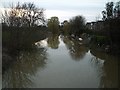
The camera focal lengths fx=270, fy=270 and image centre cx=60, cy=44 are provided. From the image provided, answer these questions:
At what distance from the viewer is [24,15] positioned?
30.5m

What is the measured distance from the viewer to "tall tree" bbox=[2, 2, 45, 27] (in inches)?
958

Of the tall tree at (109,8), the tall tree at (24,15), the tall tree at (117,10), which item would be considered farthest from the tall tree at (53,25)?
the tall tree at (117,10)

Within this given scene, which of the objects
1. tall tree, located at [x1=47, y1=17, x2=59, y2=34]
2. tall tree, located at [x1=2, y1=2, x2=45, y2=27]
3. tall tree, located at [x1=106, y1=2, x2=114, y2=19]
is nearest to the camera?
tall tree, located at [x1=2, y1=2, x2=45, y2=27]

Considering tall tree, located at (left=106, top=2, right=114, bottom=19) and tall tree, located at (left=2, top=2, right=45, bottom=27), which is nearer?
tall tree, located at (left=2, top=2, right=45, bottom=27)

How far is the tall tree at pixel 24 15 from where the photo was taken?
24.3 metres

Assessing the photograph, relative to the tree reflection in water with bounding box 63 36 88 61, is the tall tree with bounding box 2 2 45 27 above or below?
above

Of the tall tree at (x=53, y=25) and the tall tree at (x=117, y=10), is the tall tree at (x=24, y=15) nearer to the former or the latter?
the tall tree at (x=117, y=10)

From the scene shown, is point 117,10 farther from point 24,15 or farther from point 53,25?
point 53,25

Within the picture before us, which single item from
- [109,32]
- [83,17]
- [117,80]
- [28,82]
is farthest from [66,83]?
[83,17]

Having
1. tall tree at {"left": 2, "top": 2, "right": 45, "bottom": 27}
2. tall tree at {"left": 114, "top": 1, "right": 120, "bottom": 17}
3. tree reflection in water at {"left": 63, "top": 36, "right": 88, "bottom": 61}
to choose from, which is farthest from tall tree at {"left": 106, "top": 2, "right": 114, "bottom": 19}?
tall tree at {"left": 2, "top": 2, "right": 45, "bottom": 27}

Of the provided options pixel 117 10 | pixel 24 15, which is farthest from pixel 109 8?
pixel 24 15

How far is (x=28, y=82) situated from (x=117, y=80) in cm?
432

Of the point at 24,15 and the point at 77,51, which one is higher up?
the point at 24,15

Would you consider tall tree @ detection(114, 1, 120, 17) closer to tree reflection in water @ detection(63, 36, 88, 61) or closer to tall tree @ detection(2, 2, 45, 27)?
tree reflection in water @ detection(63, 36, 88, 61)
